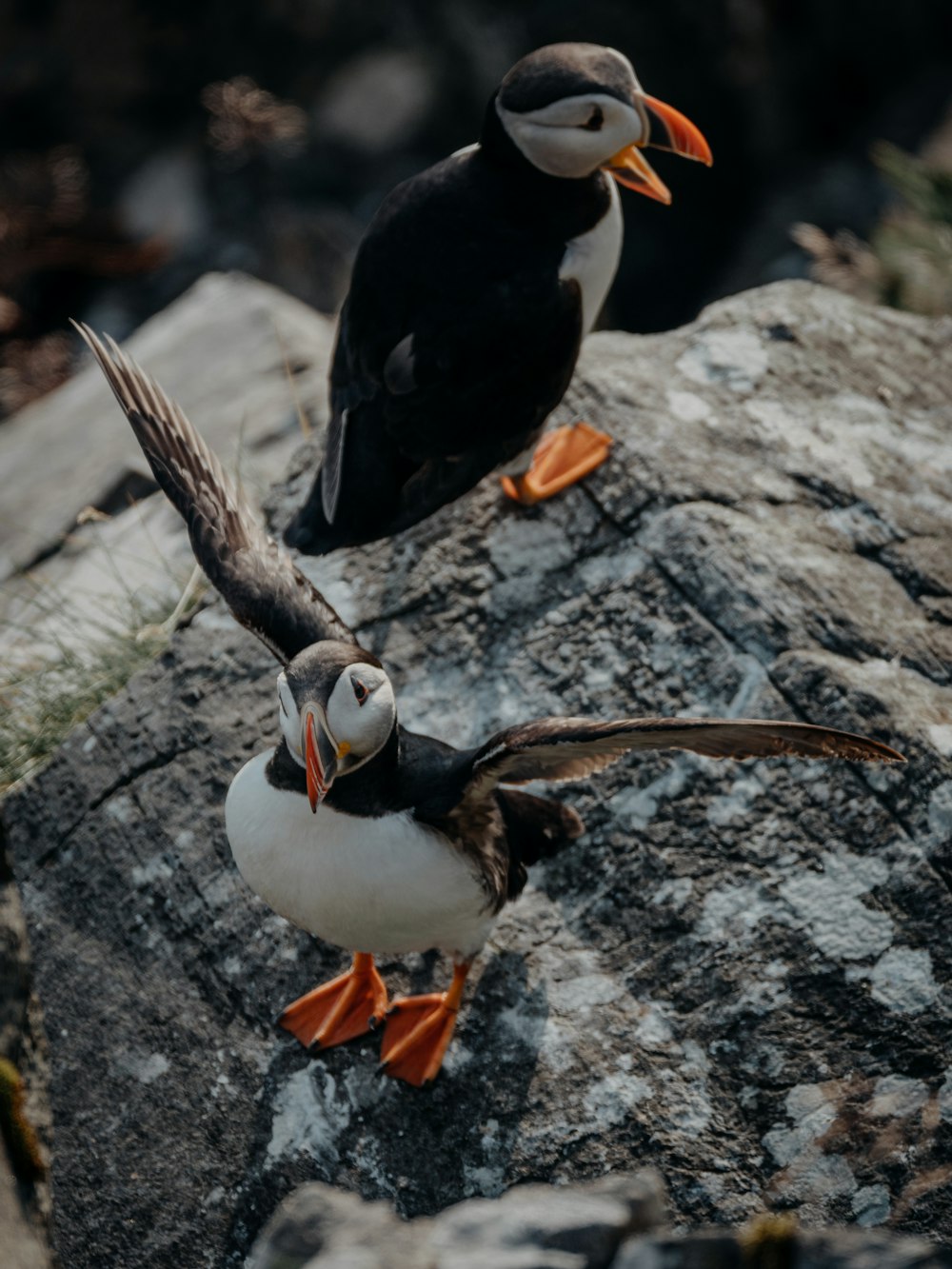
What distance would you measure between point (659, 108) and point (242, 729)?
239 centimetres

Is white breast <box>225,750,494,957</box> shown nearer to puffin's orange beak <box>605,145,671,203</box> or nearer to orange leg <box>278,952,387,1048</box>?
orange leg <box>278,952,387,1048</box>

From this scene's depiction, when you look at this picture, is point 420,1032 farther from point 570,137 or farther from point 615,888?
point 570,137

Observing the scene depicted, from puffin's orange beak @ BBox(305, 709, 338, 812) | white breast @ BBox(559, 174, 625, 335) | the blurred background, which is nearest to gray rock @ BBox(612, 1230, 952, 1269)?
puffin's orange beak @ BBox(305, 709, 338, 812)

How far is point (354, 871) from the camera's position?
3.04 meters

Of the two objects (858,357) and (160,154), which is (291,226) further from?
(858,357)

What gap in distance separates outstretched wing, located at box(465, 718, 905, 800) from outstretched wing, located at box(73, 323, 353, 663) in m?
0.71

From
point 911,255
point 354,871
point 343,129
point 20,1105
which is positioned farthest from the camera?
point 343,129

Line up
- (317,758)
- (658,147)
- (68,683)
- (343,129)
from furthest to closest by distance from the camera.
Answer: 1. (343,129)
2. (68,683)
3. (658,147)
4. (317,758)

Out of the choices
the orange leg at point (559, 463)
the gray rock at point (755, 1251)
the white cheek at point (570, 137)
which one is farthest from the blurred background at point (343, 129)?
the gray rock at point (755, 1251)

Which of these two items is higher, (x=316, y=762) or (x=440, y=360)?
(x=440, y=360)

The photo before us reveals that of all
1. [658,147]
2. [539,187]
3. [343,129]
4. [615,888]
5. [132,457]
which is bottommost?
[343,129]

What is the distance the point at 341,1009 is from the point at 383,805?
0.71 meters

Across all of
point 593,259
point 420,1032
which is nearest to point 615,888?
point 420,1032

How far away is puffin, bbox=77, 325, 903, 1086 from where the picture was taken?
2.88 metres
